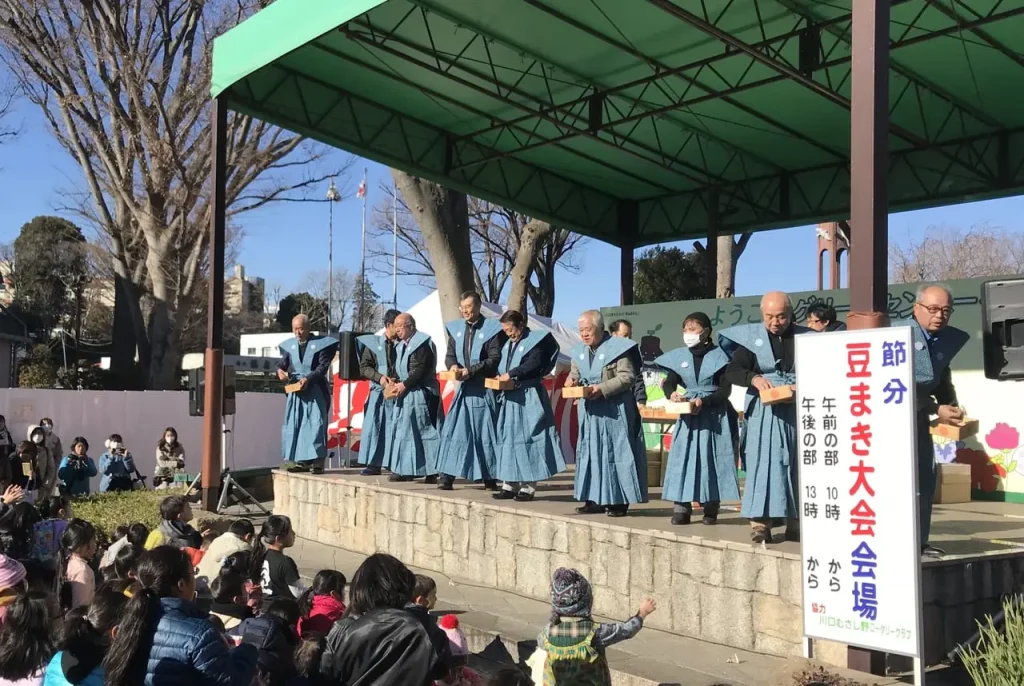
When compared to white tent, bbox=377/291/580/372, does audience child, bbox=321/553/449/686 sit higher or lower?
lower

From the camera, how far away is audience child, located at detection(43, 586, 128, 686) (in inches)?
131

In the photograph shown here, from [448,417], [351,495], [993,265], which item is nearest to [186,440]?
[351,495]

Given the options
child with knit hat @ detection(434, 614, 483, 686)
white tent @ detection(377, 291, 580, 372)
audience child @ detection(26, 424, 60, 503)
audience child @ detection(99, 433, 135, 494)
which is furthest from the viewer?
white tent @ detection(377, 291, 580, 372)

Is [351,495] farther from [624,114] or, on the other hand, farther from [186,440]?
[186,440]

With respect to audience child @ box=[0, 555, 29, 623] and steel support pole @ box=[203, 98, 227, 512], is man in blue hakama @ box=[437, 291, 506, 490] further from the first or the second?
audience child @ box=[0, 555, 29, 623]

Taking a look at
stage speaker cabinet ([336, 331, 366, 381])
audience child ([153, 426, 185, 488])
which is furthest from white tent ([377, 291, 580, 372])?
stage speaker cabinet ([336, 331, 366, 381])

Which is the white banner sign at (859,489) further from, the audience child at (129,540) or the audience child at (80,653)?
the audience child at (129,540)

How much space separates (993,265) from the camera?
33.0m

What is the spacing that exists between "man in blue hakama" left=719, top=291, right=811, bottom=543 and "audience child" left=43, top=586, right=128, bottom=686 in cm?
362

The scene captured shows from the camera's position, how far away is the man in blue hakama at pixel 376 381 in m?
9.36

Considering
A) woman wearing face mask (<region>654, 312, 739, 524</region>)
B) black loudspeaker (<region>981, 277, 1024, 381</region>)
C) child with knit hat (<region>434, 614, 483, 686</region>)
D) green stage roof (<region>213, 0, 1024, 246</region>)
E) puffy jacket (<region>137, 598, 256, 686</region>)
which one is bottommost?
child with knit hat (<region>434, 614, 483, 686</region>)

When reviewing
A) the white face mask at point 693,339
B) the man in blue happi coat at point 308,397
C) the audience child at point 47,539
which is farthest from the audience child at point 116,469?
the white face mask at point 693,339

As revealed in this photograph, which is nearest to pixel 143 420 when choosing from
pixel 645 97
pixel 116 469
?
pixel 116 469

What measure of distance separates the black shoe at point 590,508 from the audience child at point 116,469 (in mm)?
8578
